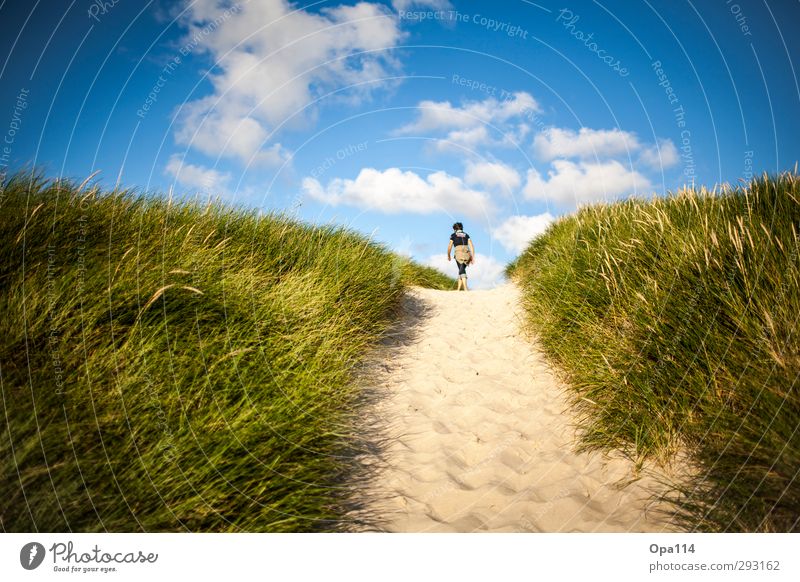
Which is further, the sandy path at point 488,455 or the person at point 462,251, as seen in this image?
the person at point 462,251

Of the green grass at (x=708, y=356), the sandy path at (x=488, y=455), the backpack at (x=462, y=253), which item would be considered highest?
the backpack at (x=462, y=253)

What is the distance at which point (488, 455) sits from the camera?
3416 mm

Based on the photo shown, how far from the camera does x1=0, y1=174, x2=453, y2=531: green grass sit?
186cm

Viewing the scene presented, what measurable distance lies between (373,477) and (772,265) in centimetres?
367

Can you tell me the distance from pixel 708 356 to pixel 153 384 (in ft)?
13.6

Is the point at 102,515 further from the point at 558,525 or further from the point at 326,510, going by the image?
the point at 558,525

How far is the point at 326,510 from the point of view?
2.47 meters

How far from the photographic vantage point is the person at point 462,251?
14.2 metres

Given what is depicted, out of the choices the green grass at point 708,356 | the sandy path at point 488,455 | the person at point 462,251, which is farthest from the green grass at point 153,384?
the person at point 462,251

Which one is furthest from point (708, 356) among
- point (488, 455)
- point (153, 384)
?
point (153, 384)

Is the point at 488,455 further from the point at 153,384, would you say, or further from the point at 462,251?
the point at 462,251

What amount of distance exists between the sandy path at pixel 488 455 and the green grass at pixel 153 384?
54cm

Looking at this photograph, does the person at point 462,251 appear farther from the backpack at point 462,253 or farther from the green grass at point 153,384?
the green grass at point 153,384
